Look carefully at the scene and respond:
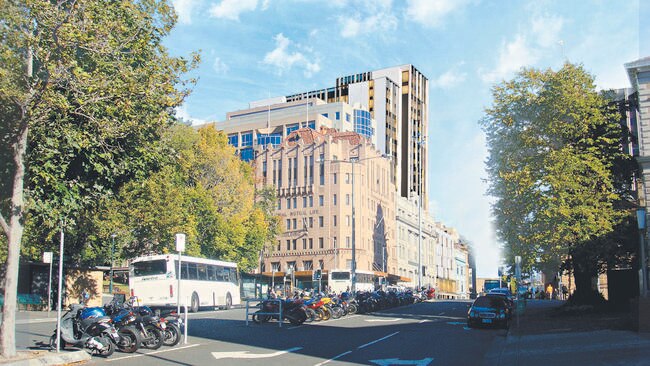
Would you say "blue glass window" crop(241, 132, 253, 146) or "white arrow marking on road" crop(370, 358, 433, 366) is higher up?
"blue glass window" crop(241, 132, 253, 146)

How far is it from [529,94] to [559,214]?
725 cm

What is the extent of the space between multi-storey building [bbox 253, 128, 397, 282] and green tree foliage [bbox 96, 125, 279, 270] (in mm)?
29049

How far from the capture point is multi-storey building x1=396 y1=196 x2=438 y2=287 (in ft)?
346

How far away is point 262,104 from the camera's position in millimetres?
127438

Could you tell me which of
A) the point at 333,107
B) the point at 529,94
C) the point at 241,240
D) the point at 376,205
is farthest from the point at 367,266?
the point at 529,94

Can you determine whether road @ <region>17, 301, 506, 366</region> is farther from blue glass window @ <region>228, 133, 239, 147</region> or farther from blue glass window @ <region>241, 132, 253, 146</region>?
blue glass window @ <region>228, 133, 239, 147</region>

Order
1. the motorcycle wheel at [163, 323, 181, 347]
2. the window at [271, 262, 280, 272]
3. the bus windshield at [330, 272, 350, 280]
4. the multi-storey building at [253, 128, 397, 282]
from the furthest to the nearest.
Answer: the window at [271, 262, 280, 272] → the multi-storey building at [253, 128, 397, 282] → the bus windshield at [330, 272, 350, 280] → the motorcycle wheel at [163, 323, 181, 347]

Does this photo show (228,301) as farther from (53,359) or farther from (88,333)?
(53,359)

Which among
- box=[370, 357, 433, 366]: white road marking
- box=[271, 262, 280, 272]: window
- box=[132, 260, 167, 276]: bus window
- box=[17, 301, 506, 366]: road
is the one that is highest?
box=[132, 260, 167, 276]: bus window

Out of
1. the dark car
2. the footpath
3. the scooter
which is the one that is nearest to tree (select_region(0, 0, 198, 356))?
the scooter

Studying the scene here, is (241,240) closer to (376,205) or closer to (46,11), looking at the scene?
(46,11)

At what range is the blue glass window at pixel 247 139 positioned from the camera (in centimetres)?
10769

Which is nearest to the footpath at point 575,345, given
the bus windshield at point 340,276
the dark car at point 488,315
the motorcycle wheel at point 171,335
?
the dark car at point 488,315

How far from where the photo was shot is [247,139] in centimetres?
10819
